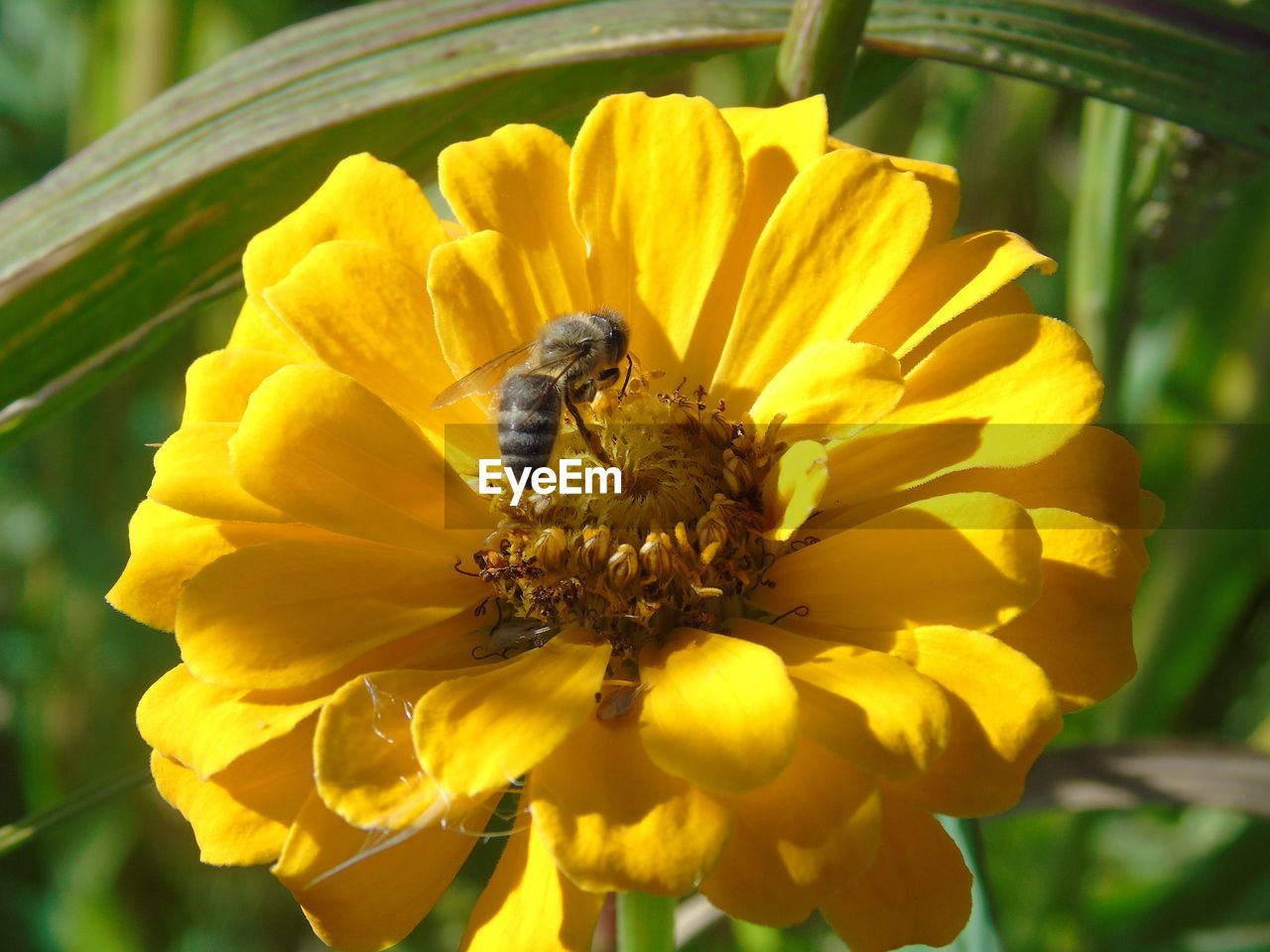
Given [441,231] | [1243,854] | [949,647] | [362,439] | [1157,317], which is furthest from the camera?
[1157,317]

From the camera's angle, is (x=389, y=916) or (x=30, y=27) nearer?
(x=389, y=916)

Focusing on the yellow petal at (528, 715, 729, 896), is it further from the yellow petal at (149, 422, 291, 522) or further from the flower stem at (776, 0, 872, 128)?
the flower stem at (776, 0, 872, 128)

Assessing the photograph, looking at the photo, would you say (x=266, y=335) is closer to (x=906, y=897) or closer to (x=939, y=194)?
(x=939, y=194)

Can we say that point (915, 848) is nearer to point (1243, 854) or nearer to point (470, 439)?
point (470, 439)

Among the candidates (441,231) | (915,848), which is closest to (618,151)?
(441,231)

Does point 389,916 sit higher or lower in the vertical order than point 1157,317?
lower

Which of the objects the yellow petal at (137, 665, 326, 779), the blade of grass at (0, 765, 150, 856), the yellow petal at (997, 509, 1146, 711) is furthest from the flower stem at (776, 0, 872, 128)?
the blade of grass at (0, 765, 150, 856)

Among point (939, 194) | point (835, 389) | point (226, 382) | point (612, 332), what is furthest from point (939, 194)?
point (226, 382)
